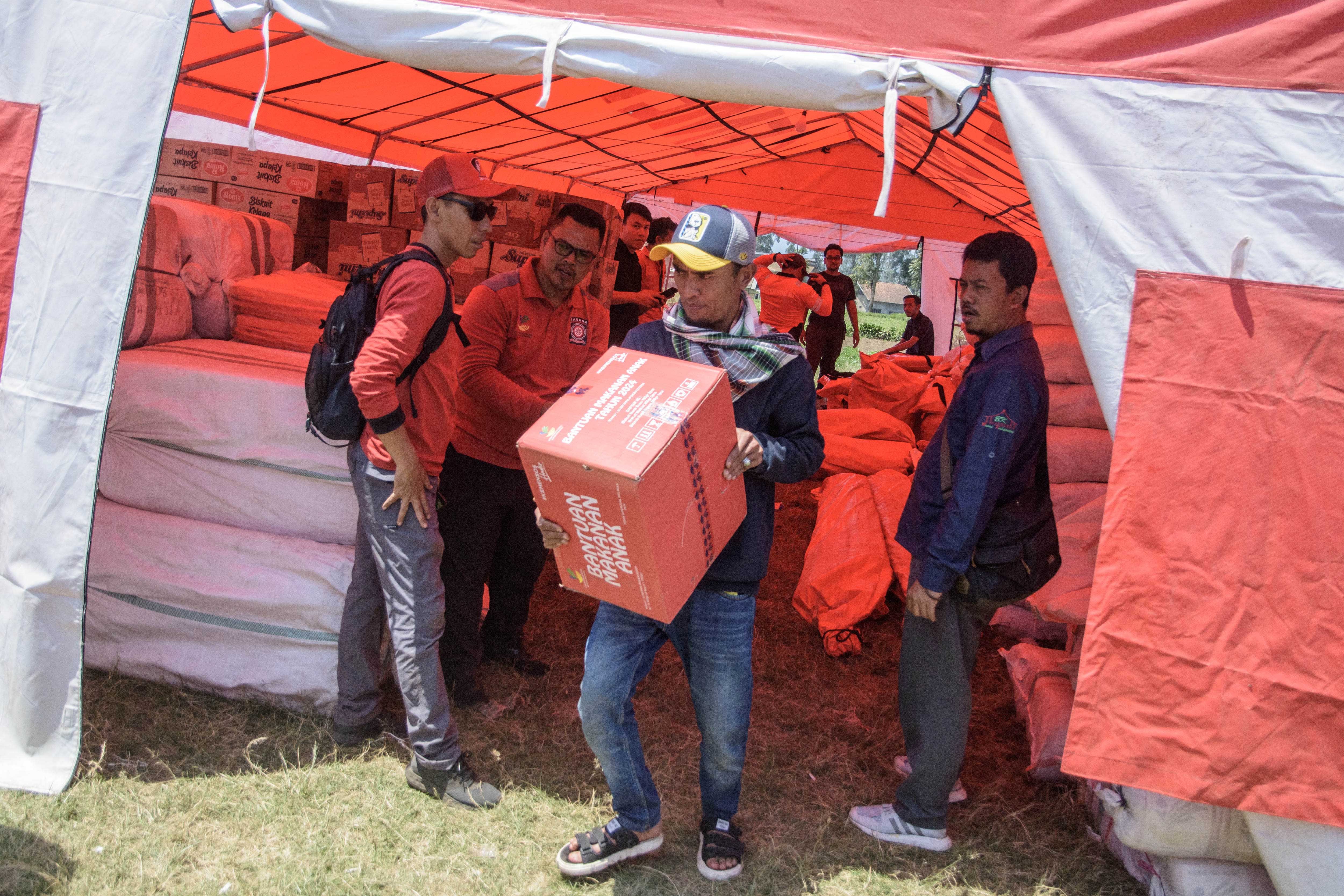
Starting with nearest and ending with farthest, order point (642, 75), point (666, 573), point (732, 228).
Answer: point (666, 573) < point (732, 228) < point (642, 75)

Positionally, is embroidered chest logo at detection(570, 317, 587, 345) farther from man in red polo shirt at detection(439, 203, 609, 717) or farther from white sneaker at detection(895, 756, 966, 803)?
white sneaker at detection(895, 756, 966, 803)

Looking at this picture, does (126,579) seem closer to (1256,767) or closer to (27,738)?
(27,738)

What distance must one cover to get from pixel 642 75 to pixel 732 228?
0.63 m

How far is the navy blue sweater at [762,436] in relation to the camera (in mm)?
2219

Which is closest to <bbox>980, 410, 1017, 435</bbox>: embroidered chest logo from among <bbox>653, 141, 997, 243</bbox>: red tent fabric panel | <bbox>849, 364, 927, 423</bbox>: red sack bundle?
<bbox>849, 364, 927, 423</bbox>: red sack bundle

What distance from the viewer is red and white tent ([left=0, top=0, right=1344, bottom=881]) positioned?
2.08 meters

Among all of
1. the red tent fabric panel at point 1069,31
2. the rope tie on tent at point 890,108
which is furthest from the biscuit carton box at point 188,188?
the rope tie on tent at point 890,108

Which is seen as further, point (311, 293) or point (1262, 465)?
point (311, 293)

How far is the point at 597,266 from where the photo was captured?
5.42 metres

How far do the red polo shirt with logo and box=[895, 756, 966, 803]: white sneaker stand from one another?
5.76 feet

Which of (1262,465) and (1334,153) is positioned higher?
(1334,153)

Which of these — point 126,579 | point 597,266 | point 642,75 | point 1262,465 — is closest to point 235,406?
point 126,579

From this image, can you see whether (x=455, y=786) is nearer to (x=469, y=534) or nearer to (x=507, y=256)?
(x=469, y=534)

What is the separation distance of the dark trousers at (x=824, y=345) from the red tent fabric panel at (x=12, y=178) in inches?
360
